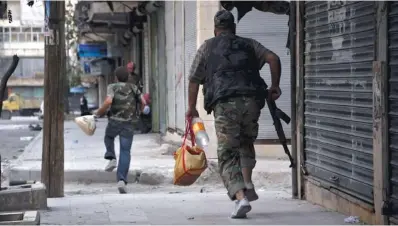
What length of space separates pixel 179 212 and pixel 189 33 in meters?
8.34

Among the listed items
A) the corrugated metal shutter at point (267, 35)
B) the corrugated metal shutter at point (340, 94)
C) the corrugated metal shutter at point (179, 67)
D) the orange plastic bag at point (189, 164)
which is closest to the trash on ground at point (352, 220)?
the corrugated metal shutter at point (340, 94)

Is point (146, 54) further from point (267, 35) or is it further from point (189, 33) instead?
point (267, 35)

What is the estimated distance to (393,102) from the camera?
5.84 m

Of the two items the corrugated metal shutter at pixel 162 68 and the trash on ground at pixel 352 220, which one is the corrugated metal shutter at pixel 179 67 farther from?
the trash on ground at pixel 352 220

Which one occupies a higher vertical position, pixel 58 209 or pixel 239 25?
pixel 239 25

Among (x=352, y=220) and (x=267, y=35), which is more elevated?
(x=267, y=35)

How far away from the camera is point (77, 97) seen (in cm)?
7362

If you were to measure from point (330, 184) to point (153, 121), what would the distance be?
15838 mm

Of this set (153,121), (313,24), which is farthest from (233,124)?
(153,121)

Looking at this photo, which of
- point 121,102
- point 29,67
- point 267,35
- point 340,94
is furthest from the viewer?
point 29,67

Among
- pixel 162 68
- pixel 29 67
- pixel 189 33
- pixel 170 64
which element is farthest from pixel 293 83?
pixel 29 67

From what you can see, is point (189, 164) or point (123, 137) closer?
point (189, 164)

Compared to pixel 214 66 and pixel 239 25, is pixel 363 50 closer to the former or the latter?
pixel 214 66

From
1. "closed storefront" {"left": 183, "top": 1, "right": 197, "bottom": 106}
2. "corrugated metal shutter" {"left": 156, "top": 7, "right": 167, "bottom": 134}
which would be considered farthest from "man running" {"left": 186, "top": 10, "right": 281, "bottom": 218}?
"corrugated metal shutter" {"left": 156, "top": 7, "right": 167, "bottom": 134}
